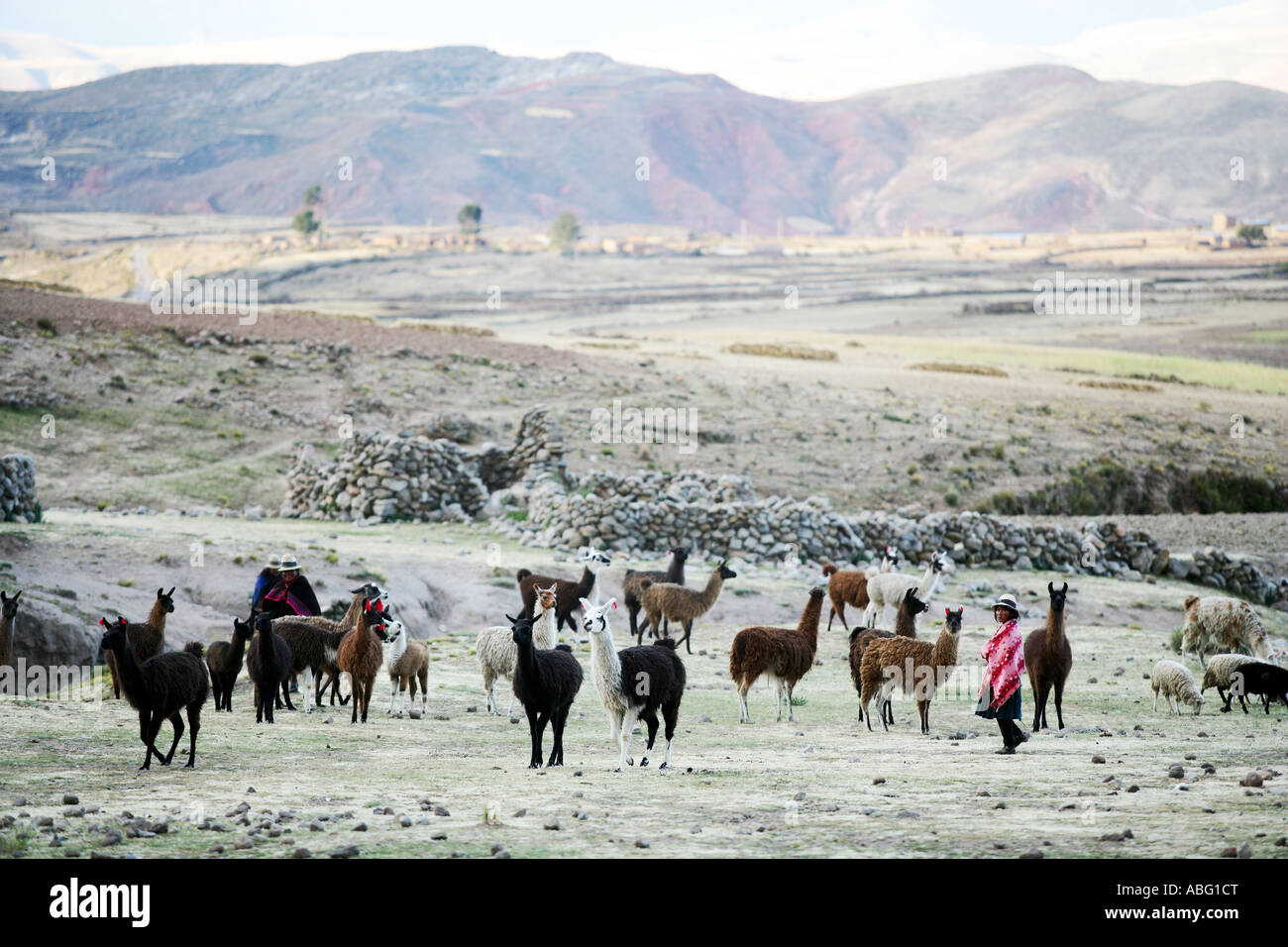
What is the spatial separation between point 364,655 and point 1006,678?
22.2 feet

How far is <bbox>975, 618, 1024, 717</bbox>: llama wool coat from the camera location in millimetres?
12398

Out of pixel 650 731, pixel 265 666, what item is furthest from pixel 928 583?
pixel 265 666

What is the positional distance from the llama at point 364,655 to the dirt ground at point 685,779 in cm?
36

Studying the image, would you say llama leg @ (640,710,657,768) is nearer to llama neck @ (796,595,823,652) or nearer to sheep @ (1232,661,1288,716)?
llama neck @ (796,595,823,652)

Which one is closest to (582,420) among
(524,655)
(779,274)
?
(524,655)

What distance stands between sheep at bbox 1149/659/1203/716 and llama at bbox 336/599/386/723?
9425mm

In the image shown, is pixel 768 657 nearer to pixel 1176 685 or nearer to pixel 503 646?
pixel 503 646

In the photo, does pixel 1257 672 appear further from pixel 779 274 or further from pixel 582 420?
pixel 779 274

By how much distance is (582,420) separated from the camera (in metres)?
42.7

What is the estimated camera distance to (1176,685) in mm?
15805

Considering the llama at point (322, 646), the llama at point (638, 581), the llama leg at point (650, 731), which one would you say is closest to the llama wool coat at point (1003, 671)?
the llama leg at point (650, 731)

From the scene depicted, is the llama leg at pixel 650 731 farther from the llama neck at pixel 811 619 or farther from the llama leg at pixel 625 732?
the llama neck at pixel 811 619

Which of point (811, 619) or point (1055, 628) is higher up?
point (1055, 628)
